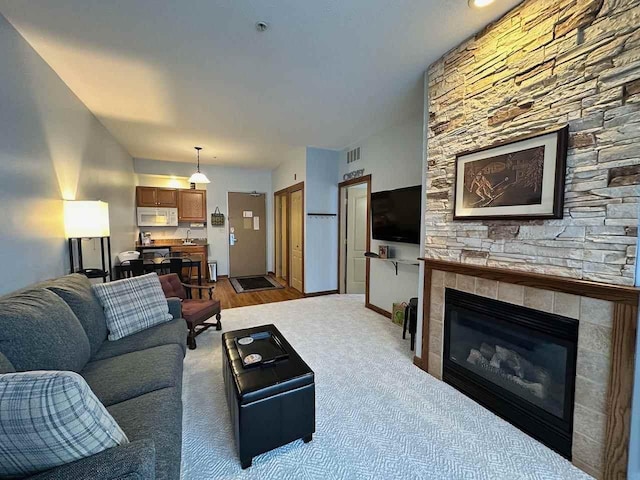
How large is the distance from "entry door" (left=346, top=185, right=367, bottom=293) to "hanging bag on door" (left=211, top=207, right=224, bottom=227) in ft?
10.4

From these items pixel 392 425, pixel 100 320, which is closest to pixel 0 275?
pixel 100 320

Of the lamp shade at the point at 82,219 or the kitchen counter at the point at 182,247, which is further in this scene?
the kitchen counter at the point at 182,247

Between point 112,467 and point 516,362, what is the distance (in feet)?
7.42

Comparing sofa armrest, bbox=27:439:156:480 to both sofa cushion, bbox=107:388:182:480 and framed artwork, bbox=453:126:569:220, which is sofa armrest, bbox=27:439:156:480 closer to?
sofa cushion, bbox=107:388:182:480

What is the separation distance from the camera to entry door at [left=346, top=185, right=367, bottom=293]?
16.7 feet

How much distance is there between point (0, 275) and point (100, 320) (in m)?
0.61

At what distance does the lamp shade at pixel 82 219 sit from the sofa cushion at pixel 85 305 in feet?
1.85

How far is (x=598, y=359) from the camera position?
1.45 metres

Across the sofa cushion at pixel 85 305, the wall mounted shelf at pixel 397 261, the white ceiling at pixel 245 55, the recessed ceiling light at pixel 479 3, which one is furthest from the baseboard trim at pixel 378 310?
the recessed ceiling light at pixel 479 3

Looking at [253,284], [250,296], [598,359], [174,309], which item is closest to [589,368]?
[598,359]

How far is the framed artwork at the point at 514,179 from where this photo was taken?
5.21ft

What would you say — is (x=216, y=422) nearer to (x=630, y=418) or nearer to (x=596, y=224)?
(x=630, y=418)

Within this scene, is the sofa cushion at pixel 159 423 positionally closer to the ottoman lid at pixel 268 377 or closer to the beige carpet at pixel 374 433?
the ottoman lid at pixel 268 377

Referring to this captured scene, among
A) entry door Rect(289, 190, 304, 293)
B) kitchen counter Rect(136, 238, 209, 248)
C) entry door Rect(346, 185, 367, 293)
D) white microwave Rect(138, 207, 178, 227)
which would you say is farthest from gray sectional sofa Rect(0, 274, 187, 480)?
white microwave Rect(138, 207, 178, 227)
